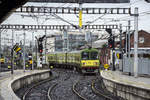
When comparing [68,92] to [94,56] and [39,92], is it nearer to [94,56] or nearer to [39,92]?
[39,92]

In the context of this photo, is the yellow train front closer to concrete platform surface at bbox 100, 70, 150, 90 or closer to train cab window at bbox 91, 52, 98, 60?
train cab window at bbox 91, 52, 98, 60

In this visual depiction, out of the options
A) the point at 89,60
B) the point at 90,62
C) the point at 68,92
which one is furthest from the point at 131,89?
the point at 89,60

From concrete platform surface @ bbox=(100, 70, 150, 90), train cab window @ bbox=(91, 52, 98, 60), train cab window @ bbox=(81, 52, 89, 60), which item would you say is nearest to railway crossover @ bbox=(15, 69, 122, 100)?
concrete platform surface @ bbox=(100, 70, 150, 90)

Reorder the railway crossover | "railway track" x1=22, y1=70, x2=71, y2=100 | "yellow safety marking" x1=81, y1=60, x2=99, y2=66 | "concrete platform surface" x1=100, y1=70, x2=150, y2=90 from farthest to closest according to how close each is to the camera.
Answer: "yellow safety marking" x1=81, y1=60, x2=99, y2=66, "railway track" x1=22, y1=70, x2=71, y2=100, the railway crossover, "concrete platform surface" x1=100, y1=70, x2=150, y2=90

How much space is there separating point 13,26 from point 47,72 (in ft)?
20.4

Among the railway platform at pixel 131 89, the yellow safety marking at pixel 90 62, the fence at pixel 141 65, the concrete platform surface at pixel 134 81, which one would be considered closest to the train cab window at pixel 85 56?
the yellow safety marking at pixel 90 62

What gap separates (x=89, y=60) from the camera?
28125 millimetres

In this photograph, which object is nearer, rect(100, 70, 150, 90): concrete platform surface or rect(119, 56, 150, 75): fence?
rect(100, 70, 150, 90): concrete platform surface

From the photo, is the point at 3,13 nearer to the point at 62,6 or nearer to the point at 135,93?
the point at 135,93

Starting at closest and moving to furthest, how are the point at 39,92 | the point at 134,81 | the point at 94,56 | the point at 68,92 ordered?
the point at 134,81, the point at 68,92, the point at 39,92, the point at 94,56

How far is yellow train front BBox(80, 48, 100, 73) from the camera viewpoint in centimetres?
2792

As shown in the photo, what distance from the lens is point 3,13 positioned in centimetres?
901

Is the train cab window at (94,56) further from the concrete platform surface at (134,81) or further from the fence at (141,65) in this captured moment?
the concrete platform surface at (134,81)

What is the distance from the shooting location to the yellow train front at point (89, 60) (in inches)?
1099
